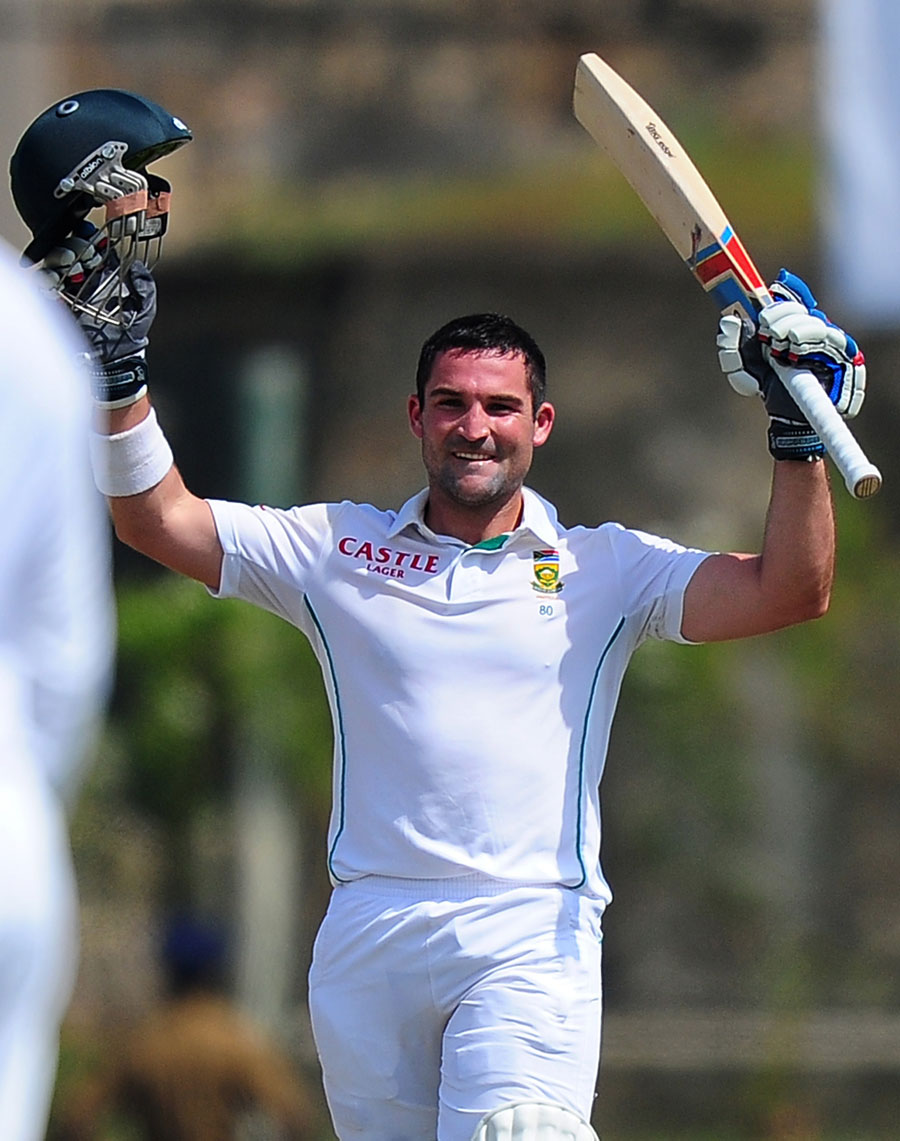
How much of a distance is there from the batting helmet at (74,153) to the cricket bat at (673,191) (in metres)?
0.74

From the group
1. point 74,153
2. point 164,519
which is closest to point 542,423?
point 164,519

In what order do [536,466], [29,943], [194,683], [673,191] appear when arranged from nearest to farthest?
[29,943]
[673,191]
[194,683]
[536,466]

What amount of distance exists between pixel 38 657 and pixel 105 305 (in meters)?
1.56

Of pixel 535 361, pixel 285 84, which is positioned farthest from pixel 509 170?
pixel 535 361

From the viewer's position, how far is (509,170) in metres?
8.95

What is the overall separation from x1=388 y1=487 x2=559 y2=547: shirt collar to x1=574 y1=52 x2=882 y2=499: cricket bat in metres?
0.41

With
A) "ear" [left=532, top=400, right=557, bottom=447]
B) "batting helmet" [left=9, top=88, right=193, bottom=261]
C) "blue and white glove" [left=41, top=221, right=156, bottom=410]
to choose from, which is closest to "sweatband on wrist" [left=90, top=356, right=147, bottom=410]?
"blue and white glove" [left=41, top=221, right=156, bottom=410]

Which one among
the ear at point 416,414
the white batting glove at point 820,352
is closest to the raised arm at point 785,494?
the white batting glove at point 820,352

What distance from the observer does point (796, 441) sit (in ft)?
10.7

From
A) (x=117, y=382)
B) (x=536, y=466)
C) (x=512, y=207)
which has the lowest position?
(x=117, y=382)

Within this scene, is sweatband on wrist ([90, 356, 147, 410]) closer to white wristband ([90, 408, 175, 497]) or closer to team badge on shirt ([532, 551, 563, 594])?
white wristband ([90, 408, 175, 497])

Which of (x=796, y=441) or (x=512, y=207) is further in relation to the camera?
(x=512, y=207)

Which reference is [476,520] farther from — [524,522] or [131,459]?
[131,459]

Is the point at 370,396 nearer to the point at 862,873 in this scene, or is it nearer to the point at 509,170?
the point at 509,170
